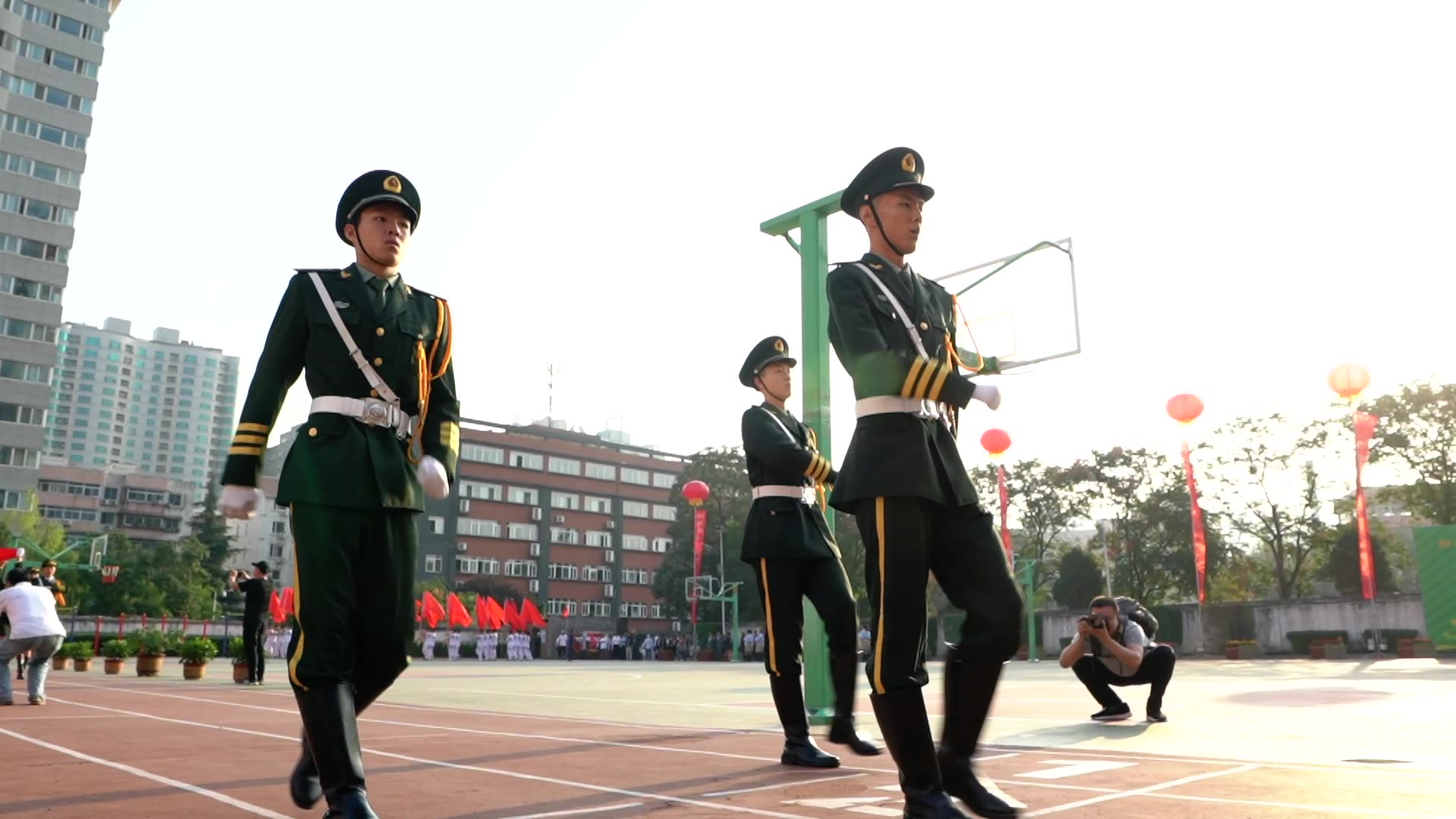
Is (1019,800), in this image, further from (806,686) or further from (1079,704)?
(1079,704)

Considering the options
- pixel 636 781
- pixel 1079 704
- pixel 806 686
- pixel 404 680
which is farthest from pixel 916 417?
pixel 404 680

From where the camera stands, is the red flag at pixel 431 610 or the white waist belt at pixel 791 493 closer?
the white waist belt at pixel 791 493

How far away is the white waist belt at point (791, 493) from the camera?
6.22m

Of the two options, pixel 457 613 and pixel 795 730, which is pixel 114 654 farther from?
pixel 457 613

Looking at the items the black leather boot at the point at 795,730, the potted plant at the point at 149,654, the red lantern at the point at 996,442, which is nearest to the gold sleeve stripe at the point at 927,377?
the black leather boot at the point at 795,730

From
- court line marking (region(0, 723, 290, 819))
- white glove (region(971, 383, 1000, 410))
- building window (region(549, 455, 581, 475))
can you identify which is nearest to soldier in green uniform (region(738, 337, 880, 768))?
white glove (region(971, 383, 1000, 410))

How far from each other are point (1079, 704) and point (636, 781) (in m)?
6.87

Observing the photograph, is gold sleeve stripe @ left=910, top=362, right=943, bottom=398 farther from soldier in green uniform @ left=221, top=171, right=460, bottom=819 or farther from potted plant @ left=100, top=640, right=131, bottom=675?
potted plant @ left=100, top=640, right=131, bottom=675

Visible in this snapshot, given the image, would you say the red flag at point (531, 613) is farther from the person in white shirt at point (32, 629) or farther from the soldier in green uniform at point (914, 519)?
the soldier in green uniform at point (914, 519)

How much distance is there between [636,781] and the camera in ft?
15.6

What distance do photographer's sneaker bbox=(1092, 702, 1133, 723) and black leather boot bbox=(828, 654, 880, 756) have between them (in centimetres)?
294

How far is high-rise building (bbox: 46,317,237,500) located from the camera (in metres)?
152

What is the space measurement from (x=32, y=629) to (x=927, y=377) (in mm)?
10769

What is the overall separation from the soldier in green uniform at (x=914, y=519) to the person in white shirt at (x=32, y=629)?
1020 cm
